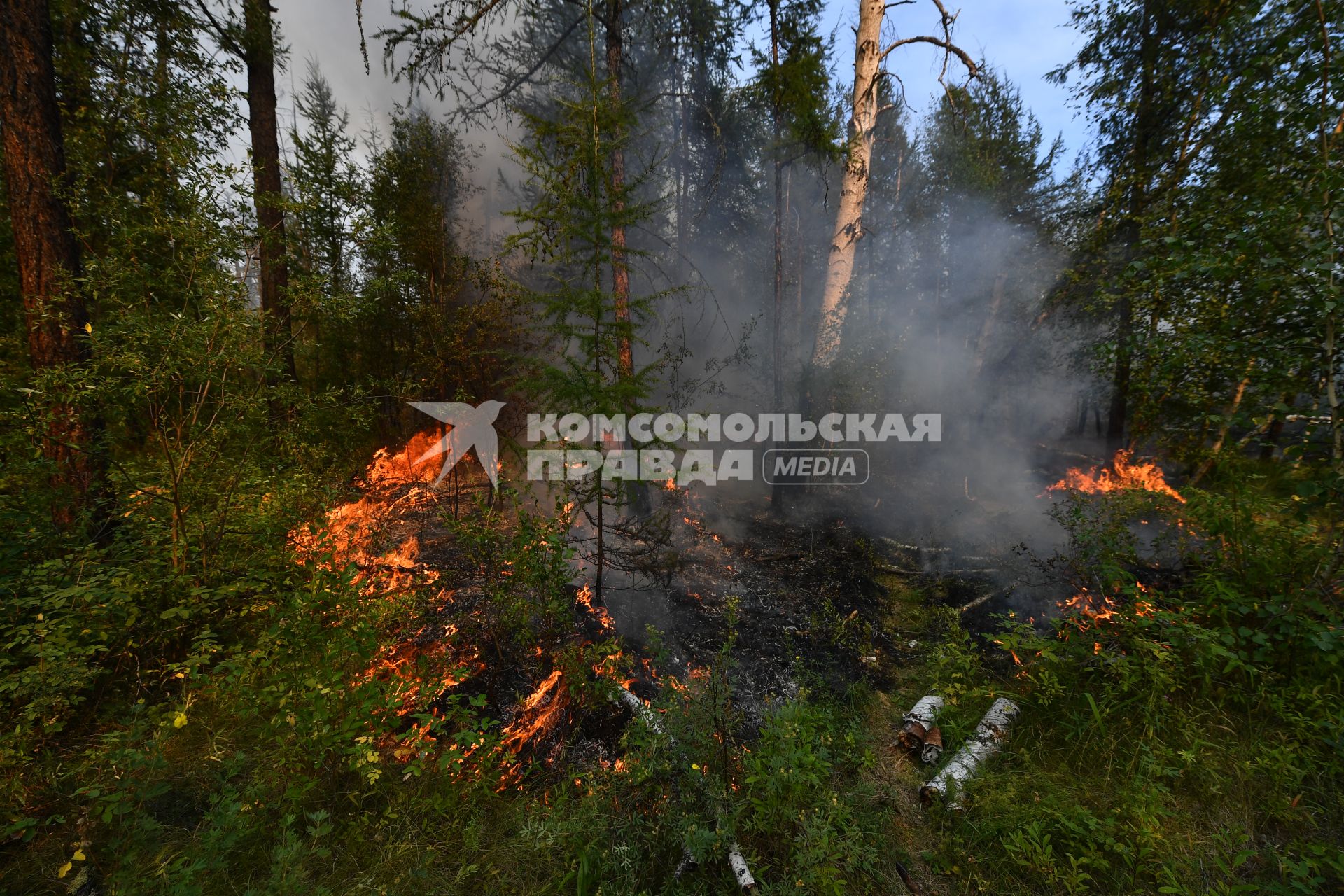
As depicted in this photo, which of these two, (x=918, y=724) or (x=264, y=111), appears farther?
(x=264, y=111)

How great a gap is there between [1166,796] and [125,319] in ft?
24.8

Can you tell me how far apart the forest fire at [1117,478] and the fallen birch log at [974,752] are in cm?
514

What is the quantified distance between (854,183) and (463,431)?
863 cm

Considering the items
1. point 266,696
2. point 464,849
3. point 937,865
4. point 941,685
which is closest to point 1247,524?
point 941,685

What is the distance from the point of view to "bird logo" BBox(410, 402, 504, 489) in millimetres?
8180

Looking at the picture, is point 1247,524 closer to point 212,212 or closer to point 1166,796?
point 1166,796

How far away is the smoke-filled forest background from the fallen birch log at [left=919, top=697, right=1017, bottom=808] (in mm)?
118

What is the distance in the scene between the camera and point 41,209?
3.57m

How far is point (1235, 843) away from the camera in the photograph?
7.66ft

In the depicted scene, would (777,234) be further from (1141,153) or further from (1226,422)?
(1226,422)

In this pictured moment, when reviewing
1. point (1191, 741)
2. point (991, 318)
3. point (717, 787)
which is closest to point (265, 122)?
point (717, 787)

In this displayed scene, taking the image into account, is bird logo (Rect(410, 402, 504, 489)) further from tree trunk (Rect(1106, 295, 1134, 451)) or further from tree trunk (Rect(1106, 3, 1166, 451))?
tree trunk (Rect(1106, 295, 1134, 451))

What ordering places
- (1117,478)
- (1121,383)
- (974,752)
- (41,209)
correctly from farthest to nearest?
(1121,383) → (1117,478) → (41,209) → (974,752)

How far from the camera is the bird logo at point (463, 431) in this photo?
8.18 meters
